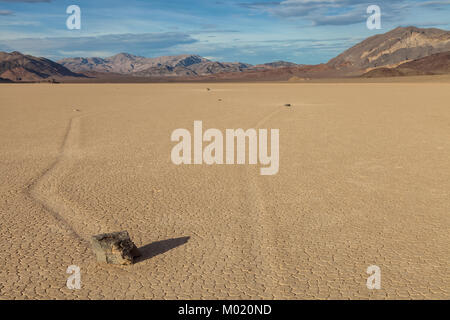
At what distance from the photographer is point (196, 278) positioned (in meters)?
4.06

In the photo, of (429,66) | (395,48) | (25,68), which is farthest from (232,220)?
(25,68)

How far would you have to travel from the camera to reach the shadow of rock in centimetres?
454

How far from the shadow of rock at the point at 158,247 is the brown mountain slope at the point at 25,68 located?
178m

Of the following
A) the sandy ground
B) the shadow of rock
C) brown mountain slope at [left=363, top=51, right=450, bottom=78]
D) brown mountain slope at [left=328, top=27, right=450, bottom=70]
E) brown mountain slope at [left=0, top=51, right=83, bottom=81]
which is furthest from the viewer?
brown mountain slope at [left=0, top=51, right=83, bottom=81]

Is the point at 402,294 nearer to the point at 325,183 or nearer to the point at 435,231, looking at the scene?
the point at 435,231

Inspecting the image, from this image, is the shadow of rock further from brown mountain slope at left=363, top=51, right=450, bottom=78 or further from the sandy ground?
brown mountain slope at left=363, top=51, right=450, bottom=78

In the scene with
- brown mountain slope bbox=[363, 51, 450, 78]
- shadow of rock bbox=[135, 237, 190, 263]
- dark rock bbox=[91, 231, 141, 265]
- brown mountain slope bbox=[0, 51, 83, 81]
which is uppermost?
brown mountain slope bbox=[0, 51, 83, 81]

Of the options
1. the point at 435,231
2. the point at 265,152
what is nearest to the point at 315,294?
the point at 435,231

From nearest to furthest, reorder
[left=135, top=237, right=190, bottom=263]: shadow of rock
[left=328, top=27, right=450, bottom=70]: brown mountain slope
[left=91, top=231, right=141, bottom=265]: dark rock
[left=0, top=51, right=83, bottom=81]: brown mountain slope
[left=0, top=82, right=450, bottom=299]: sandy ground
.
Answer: [left=0, top=82, right=450, bottom=299]: sandy ground, [left=91, top=231, right=141, bottom=265]: dark rock, [left=135, top=237, right=190, bottom=263]: shadow of rock, [left=328, top=27, right=450, bottom=70]: brown mountain slope, [left=0, top=51, right=83, bottom=81]: brown mountain slope

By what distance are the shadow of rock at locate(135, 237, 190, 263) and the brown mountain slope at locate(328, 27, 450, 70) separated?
136 m

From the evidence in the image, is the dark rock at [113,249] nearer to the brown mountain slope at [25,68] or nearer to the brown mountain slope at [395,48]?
the brown mountain slope at [395,48]

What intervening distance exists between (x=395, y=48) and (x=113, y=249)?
6128 inches

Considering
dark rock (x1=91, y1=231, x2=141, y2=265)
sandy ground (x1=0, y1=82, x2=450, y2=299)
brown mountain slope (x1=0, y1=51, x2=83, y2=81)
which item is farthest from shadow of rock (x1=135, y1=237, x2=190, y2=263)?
brown mountain slope (x1=0, y1=51, x2=83, y2=81)

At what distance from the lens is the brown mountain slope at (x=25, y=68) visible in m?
171
